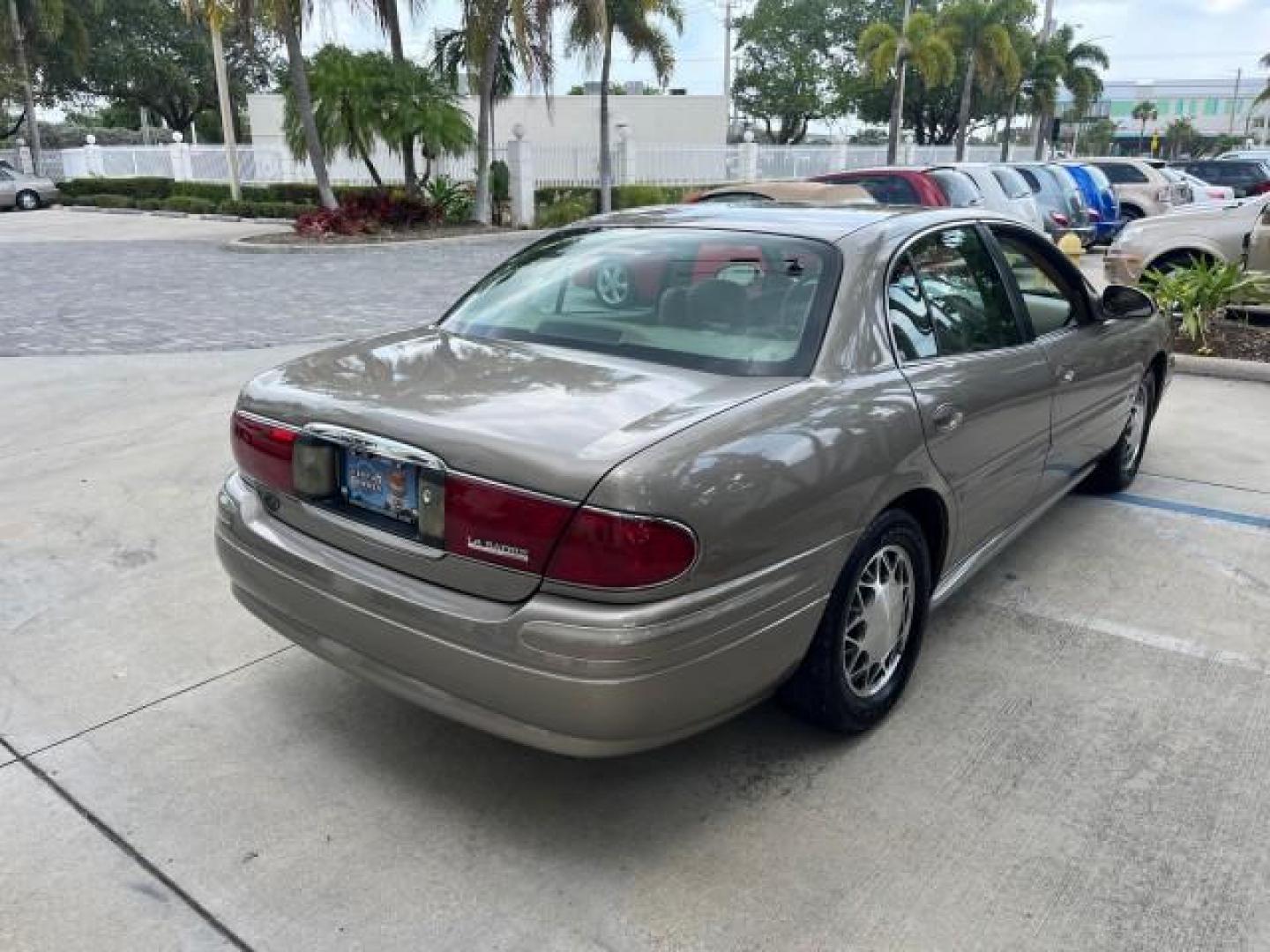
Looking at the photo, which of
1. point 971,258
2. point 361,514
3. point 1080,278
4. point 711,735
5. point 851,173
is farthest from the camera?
point 851,173

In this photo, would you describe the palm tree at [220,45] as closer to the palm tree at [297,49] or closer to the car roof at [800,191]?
the palm tree at [297,49]

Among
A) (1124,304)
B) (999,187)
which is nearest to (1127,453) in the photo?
(1124,304)

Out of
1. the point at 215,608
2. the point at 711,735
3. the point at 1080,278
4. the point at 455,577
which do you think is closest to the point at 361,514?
the point at 455,577

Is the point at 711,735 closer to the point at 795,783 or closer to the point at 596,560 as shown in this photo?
the point at 795,783

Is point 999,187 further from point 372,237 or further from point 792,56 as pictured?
point 792,56

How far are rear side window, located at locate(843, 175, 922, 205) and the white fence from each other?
51.1ft

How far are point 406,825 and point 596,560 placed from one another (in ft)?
3.30

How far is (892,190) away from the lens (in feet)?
35.6

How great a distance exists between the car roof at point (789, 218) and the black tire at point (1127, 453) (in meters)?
1.62

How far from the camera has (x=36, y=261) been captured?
15969 mm

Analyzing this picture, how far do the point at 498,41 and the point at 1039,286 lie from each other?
18.9 metres

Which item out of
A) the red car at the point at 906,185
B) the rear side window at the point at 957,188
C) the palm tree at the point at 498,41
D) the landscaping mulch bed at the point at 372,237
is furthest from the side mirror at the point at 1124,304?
the palm tree at the point at 498,41

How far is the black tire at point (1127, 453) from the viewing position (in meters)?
5.07

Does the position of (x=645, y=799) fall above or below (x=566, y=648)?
below
